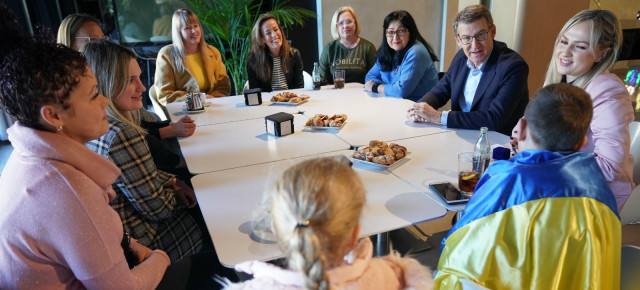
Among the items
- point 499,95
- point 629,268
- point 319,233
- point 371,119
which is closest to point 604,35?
point 499,95

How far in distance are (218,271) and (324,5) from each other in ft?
14.8

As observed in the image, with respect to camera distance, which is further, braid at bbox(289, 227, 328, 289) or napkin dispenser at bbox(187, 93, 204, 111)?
napkin dispenser at bbox(187, 93, 204, 111)

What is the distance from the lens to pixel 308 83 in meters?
3.75

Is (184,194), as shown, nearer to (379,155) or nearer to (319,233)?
(379,155)

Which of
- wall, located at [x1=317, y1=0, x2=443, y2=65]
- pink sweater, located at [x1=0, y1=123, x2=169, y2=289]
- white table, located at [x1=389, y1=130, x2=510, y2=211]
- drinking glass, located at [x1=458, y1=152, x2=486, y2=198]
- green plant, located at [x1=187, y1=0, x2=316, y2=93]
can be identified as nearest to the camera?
pink sweater, located at [x1=0, y1=123, x2=169, y2=289]

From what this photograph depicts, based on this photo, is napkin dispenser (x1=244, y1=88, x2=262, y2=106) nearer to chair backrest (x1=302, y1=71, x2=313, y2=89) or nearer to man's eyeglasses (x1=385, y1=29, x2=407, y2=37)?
chair backrest (x1=302, y1=71, x2=313, y2=89)

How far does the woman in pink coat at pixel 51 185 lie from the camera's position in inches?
36.8

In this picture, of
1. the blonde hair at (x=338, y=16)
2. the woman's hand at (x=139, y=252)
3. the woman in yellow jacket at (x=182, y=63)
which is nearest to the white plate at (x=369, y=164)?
the woman's hand at (x=139, y=252)

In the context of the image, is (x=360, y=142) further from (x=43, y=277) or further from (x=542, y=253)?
(x=43, y=277)

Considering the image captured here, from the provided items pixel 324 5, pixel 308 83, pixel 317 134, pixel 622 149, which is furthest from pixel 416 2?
pixel 622 149

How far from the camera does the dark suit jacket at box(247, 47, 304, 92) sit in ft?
12.3

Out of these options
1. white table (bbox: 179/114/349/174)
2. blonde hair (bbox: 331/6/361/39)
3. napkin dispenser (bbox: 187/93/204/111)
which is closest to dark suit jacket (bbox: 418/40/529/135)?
white table (bbox: 179/114/349/174)

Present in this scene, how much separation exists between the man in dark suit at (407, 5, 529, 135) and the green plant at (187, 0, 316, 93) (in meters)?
2.69

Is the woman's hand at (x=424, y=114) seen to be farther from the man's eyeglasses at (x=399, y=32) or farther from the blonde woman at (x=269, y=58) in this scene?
the blonde woman at (x=269, y=58)
